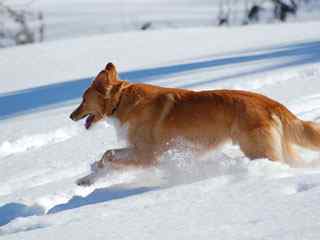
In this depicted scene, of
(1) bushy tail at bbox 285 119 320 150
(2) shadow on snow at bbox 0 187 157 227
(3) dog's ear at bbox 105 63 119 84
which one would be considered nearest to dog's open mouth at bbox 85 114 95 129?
(3) dog's ear at bbox 105 63 119 84

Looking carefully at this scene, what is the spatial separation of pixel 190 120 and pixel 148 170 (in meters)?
0.57

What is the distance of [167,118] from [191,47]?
10573 millimetres

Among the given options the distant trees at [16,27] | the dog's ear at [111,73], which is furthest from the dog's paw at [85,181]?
the distant trees at [16,27]

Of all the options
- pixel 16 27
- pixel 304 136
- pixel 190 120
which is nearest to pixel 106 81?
pixel 190 120

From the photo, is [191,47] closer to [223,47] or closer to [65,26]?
[223,47]

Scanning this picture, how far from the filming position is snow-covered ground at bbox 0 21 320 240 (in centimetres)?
389

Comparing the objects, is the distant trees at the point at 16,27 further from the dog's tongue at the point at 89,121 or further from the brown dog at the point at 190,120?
the brown dog at the point at 190,120

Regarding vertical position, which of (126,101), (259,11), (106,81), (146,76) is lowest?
(259,11)

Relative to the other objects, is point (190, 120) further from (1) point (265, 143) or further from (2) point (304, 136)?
(2) point (304, 136)

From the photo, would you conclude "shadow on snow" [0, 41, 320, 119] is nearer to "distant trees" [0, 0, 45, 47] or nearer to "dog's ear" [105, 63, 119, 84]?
"dog's ear" [105, 63, 119, 84]

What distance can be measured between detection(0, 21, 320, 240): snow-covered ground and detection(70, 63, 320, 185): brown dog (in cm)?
12

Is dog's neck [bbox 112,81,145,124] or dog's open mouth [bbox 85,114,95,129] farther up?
dog's neck [bbox 112,81,145,124]

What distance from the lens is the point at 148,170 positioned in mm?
5898

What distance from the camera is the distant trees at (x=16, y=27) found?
21.4m
